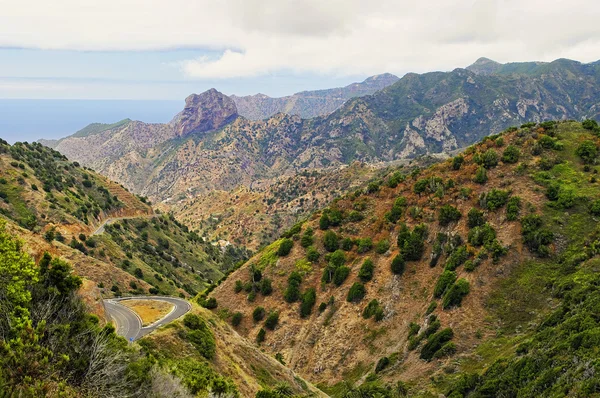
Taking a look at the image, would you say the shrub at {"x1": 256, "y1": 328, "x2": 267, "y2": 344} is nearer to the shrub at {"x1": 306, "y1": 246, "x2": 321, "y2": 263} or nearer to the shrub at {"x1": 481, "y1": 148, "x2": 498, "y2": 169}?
the shrub at {"x1": 306, "y1": 246, "x2": 321, "y2": 263}

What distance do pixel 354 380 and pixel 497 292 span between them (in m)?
18.0

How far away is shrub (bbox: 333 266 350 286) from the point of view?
5450 cm

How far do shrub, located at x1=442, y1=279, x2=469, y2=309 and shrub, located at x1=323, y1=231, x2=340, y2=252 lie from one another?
62.4 ft

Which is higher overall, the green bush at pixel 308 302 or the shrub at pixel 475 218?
the shrub at pixel 475 218

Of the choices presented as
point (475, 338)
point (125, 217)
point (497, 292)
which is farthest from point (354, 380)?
point (125, 217)

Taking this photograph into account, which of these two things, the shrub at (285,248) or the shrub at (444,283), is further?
the shrub at (285,248)

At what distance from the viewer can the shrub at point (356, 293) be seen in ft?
170

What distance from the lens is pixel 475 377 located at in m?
32.0

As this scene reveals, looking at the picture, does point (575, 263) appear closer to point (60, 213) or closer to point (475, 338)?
point (475, 338)

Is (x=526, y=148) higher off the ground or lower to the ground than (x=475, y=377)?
higher

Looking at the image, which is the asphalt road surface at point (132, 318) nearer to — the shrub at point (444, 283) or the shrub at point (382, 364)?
the shrub at point (382, 364)

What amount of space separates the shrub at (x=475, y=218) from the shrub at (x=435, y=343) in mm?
15866

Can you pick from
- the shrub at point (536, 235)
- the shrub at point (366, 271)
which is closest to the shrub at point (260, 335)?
the shrub at point (366, 271)

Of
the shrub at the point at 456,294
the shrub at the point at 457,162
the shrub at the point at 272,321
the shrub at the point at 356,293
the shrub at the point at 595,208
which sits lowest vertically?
the shrub at the point at 272,321
